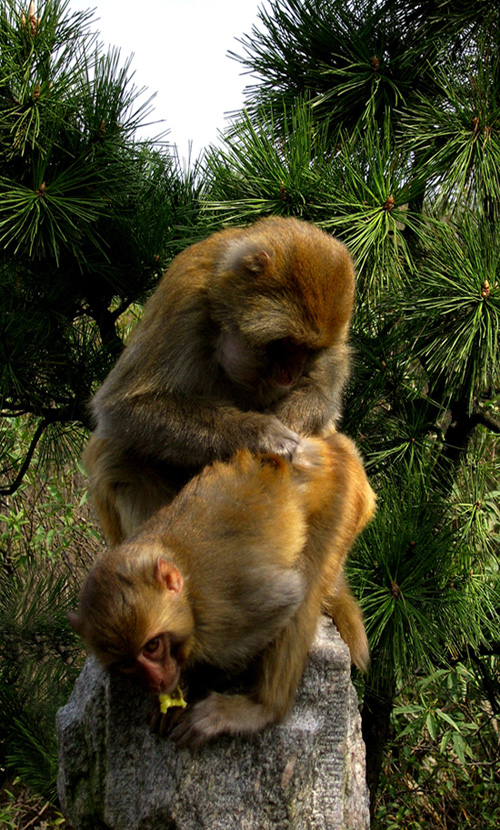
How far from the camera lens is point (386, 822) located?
5.76 metres

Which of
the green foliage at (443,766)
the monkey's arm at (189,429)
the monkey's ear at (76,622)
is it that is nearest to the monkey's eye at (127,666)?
the monkey's ear at (76,622)

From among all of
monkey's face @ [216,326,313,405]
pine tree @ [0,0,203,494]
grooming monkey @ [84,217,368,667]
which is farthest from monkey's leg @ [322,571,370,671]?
pine tree @ [0,0,203,494]

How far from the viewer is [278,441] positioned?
280 cm

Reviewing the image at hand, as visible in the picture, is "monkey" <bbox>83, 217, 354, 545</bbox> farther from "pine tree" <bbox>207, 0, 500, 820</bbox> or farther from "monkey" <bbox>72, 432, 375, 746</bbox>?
"pine tree" <bbox>207, 0, 500, 820</bbox>

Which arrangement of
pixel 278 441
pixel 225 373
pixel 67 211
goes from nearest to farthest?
1. pixel 278 441
2. pixel 225 373
3. pixel 67 211

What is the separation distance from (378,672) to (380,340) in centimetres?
183

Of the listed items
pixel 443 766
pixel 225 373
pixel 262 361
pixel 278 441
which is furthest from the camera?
pixel 443 766

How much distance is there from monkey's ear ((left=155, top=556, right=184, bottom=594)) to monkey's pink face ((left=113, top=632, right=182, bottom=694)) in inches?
4.8

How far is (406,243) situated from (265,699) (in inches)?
127

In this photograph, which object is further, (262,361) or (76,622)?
(262,361)

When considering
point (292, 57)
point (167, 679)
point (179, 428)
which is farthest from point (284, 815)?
point (292, 57)

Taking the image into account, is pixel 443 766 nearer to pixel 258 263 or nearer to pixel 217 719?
pixel 217 719

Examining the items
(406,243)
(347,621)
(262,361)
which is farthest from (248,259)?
(406,243)

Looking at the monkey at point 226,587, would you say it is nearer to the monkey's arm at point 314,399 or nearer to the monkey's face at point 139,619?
the monkey's face at point 139,619
